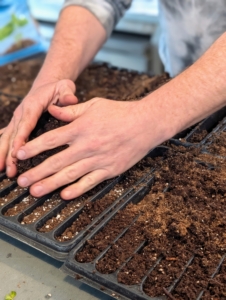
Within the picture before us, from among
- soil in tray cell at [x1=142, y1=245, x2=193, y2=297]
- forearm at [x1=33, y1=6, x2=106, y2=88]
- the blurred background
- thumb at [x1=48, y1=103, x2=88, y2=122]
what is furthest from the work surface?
the blurred background

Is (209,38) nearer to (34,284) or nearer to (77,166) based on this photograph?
(77,166)

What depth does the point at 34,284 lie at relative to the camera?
88cm

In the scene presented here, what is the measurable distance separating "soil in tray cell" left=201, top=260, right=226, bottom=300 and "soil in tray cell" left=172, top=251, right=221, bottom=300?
0.01 m

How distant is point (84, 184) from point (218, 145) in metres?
0.44

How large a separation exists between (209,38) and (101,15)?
48 cm

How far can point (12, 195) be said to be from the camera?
109 cm

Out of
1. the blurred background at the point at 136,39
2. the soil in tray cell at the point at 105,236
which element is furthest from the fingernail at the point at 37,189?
the blurred background at the point at 136,39

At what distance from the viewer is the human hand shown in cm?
101

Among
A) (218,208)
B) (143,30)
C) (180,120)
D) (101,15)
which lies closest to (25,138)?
(180,120)

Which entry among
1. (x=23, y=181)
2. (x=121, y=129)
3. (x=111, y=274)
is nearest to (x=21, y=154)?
(x=23, y=181)

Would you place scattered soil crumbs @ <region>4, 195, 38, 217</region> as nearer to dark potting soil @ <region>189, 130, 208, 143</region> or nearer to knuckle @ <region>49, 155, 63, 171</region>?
knuckle @ <region>49, 155, 63, 171</region>

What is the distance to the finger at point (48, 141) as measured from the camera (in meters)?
1.03

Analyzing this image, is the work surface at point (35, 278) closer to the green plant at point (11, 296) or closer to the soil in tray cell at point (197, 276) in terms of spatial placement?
the green plant at point (11, 296)

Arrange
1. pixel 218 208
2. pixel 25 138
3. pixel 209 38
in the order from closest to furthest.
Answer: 1. pixel 218 208
2. pixel 25 138
3. pixel 209 38
